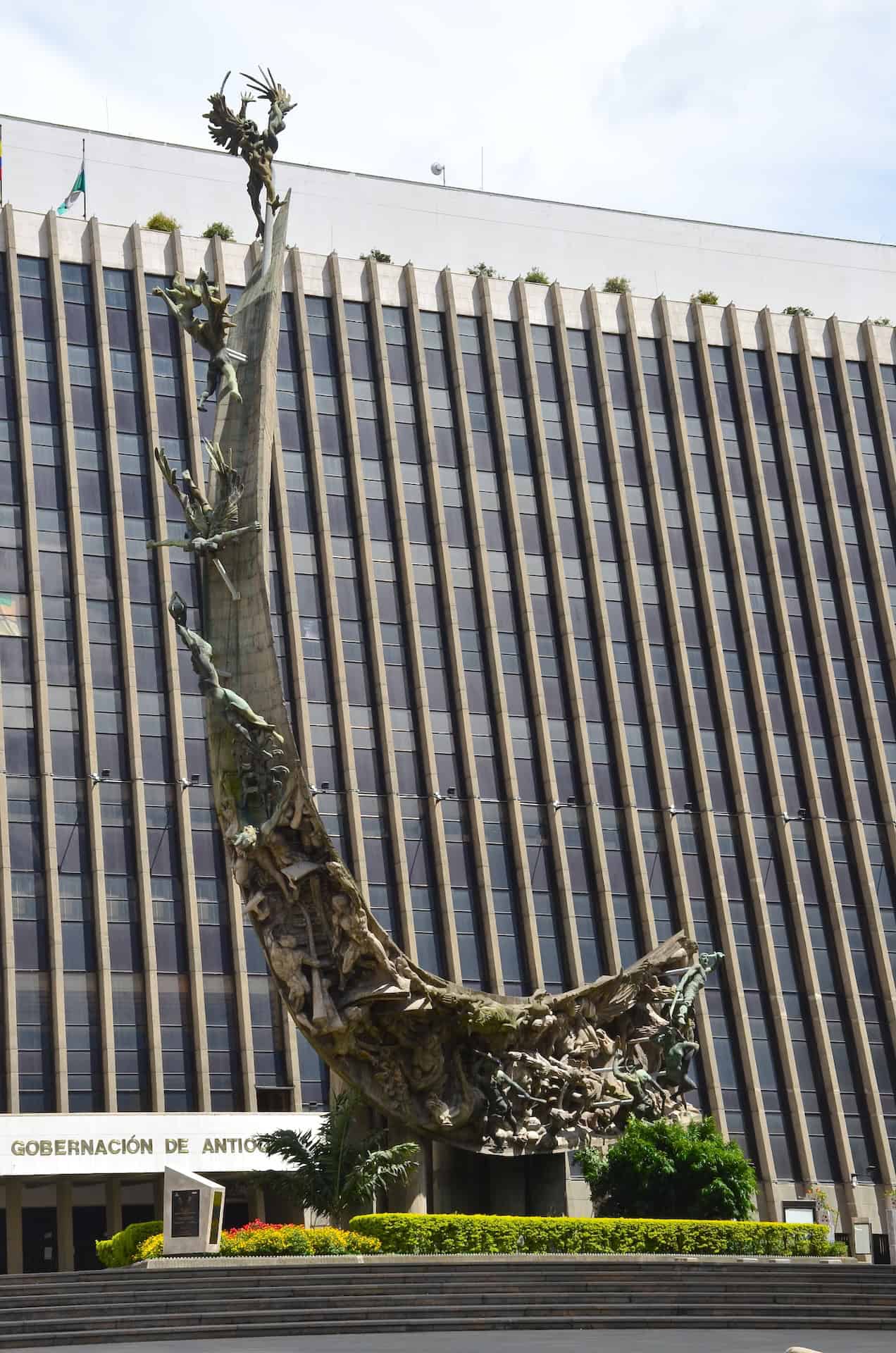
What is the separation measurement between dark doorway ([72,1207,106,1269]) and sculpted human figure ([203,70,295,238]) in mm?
36781

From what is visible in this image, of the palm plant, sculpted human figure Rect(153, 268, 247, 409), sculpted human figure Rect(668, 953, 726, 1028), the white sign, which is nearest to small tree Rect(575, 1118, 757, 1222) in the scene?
sculpted human figure Rect(668, 953, 726, 1028)

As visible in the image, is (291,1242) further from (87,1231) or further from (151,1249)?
(87,1231)

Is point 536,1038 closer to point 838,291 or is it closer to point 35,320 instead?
point 35,320

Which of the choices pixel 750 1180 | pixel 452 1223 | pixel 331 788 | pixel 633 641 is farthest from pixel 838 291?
pixel 452 1223

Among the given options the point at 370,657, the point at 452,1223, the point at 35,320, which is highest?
the point at 35,320

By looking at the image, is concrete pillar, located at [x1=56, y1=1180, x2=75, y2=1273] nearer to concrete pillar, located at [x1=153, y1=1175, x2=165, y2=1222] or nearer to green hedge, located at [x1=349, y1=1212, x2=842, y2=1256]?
concrete pillar, located at [x1=153, y1=1175, x2=165, y2=1222]

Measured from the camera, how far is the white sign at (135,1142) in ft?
218

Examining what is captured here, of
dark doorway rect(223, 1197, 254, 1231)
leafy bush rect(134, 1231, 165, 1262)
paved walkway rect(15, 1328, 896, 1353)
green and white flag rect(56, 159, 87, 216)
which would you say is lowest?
paved walkway rect(15, 1328, 896, 1353)

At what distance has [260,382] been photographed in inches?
1797

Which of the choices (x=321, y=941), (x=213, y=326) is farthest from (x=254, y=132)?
(x=321, y=941)

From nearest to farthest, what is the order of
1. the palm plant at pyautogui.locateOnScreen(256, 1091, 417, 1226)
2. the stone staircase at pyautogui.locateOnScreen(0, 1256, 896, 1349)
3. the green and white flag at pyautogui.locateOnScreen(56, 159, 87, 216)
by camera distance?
the stone staircase at pyautogui.locateOnScreen(0, 1256, 896, 1349)
the palm plant at pyautogui.locateOnScreen(256, 1091, 417, 1226)
the green and white flag at pyautogui.locateOnScreen(56, 159, 87, 216)

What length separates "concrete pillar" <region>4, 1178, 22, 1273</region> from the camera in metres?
68.7

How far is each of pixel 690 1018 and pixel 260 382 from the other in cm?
1769

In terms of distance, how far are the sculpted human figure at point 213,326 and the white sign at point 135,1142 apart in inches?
1185
